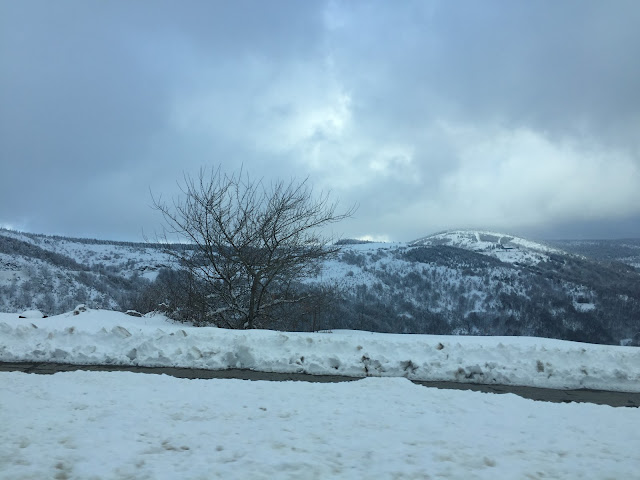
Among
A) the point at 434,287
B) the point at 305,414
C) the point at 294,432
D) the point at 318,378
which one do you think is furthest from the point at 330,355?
the point at 434,287

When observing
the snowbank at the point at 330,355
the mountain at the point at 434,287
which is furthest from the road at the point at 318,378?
the mountain at the point at 434,287

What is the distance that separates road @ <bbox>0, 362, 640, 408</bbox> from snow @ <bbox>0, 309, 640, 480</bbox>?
11.4 inches

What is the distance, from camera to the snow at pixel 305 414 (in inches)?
135

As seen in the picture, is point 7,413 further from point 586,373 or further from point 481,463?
point 586,373

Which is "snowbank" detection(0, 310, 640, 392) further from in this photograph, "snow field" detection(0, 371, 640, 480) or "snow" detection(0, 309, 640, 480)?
"snow field" detection(0, 371, 640, 480)

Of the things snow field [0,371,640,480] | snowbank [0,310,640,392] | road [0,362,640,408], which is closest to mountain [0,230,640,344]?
snowbank [0,310,640,392]

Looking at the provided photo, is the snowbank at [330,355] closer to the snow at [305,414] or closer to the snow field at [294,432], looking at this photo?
the snow at [305,414]

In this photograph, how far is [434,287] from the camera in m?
131

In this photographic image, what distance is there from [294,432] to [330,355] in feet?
12.6

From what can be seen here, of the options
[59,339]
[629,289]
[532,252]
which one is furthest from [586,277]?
[59,339]

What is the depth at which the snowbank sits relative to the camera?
745 centimetres

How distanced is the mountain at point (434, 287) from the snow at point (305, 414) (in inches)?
1438

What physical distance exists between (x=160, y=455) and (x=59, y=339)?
6878 millimetres

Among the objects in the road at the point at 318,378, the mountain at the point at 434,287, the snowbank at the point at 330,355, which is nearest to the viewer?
the road at the point at 318,378
